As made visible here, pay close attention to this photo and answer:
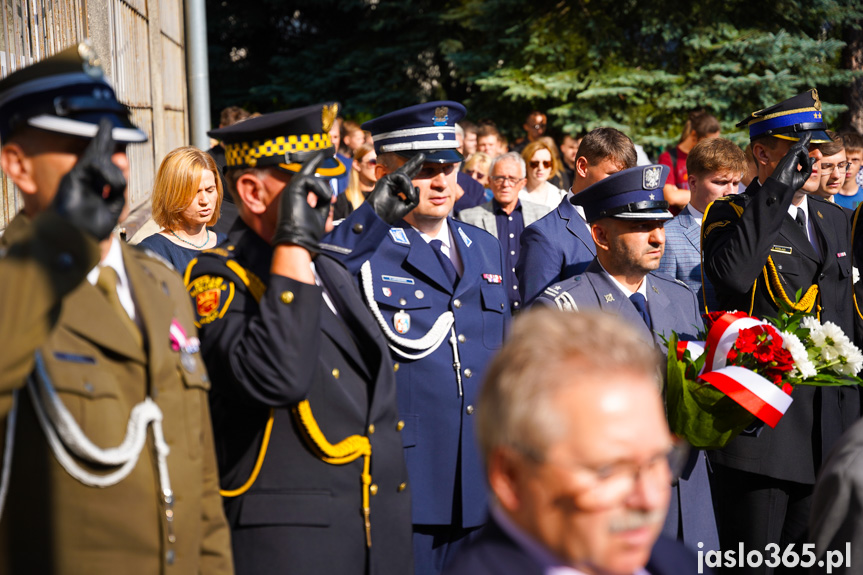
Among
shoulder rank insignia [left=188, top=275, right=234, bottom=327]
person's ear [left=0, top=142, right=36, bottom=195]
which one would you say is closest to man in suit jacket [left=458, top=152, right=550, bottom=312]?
shoulder rank insignia [left=188, top=275, right=234, bottom=327]

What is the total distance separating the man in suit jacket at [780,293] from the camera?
4.77 meters

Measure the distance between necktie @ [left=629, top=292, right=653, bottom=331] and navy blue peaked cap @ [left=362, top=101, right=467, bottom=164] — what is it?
98 centimetres

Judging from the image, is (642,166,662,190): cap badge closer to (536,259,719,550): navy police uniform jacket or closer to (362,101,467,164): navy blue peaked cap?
(536,259,719,550): navy police uniform jacket

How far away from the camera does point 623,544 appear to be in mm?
1742

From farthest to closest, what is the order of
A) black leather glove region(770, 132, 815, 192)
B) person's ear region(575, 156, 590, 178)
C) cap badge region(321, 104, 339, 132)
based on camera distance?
person's ear region(575, 156, 590, 178) → black leather glove region(770, 132, 815, 192) → cap badge region(321, 104, 339, 132)

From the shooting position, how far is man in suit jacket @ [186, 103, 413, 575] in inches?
107

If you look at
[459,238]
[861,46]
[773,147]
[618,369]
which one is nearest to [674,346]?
[459,238]

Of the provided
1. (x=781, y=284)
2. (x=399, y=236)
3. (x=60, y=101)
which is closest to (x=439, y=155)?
(x=399, y=236)

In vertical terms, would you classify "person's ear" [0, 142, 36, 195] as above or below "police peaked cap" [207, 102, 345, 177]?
below

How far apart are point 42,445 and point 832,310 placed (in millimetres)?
4229

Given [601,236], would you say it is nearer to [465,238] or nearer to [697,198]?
[465,238]

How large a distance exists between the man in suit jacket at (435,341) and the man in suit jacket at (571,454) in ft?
6.73

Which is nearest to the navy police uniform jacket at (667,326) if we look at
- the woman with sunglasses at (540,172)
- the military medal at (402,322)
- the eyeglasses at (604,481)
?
the military medal at (402,322)

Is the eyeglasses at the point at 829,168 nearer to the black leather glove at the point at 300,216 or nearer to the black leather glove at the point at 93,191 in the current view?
the black leather glove at the point at 300,216
